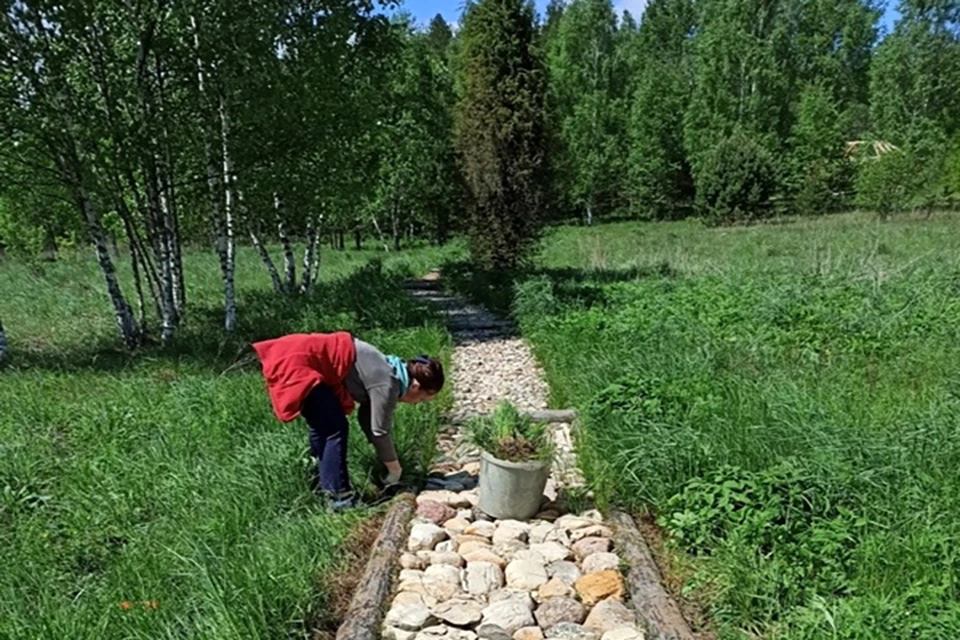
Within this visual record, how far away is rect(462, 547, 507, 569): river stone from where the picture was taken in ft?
12.3

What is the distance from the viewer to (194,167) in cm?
1277

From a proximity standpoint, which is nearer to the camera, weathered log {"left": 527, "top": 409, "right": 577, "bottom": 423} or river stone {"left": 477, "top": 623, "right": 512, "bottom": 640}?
river stone {"left": 477, "top": 623, "right": 512, "bottom": 640}

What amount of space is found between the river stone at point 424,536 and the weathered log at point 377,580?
0.05 m

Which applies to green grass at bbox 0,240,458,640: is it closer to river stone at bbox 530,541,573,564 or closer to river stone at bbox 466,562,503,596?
river stone at bbox 466,562,503,596

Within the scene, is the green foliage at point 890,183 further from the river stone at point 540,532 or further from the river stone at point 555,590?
the river stone at point 555,590

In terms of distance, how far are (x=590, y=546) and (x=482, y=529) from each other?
695mm

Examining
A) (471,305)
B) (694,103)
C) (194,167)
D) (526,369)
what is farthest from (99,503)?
(694,103)

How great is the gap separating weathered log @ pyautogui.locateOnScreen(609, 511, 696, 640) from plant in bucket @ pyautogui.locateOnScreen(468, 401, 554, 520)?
21.6 inches

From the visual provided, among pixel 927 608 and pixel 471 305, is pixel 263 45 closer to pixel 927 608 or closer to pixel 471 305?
pixel 471 305

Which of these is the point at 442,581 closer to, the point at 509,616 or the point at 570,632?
the point at 509,616

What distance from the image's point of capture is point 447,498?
4.58 meters

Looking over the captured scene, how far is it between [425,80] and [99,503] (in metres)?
26.5

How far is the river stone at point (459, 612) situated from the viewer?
317 cm

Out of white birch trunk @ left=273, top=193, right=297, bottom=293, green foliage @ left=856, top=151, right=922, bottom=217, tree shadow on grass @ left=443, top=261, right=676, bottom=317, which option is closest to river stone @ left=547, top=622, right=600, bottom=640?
tree shadow on grass @ left=443, top=261, right=676, bottom=317
